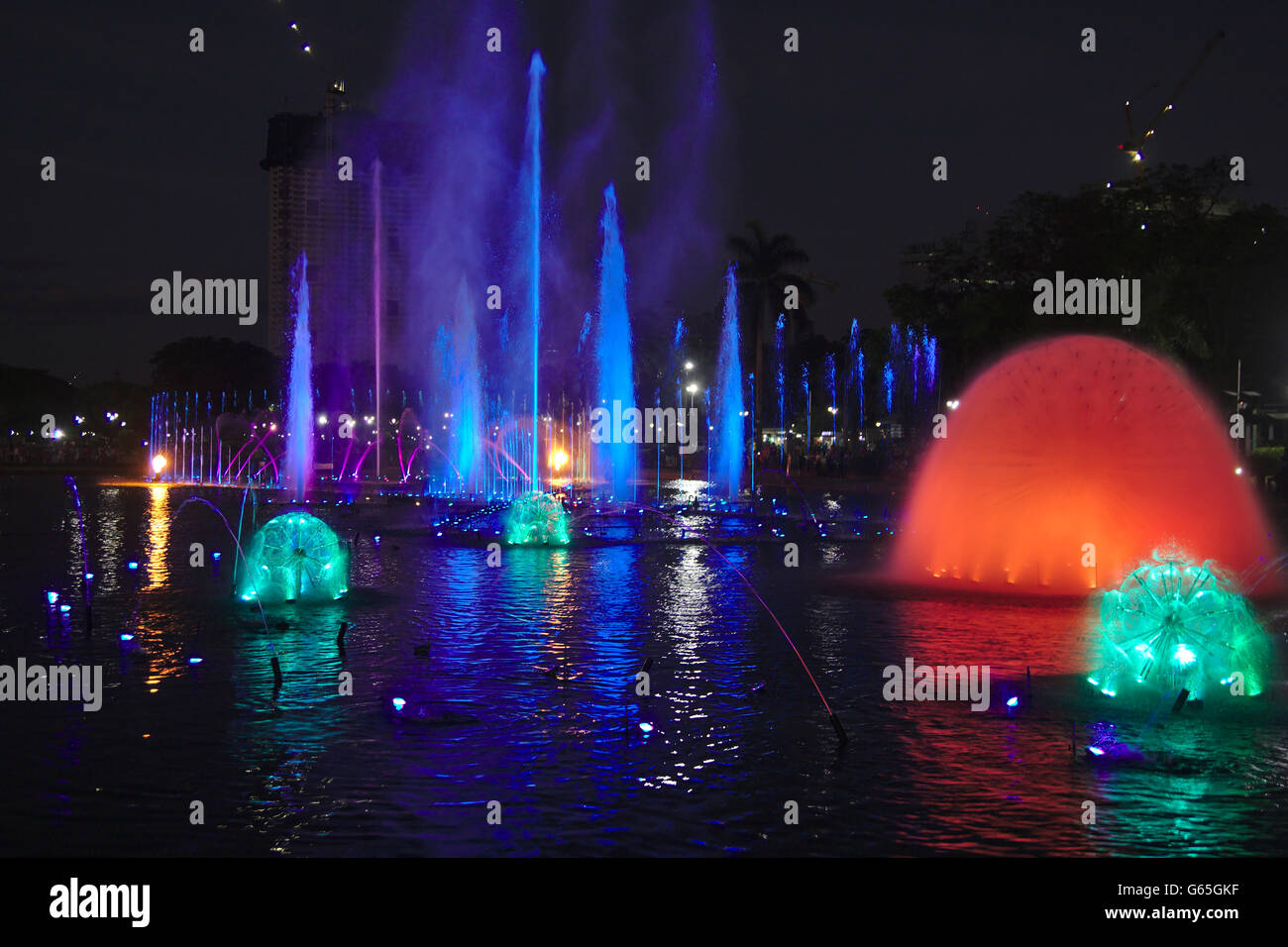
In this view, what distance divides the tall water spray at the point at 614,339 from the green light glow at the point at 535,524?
1610 centimetres

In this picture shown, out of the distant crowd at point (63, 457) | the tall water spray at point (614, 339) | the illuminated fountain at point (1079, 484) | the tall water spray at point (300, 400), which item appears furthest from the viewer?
the distant crowd at point (63, 457)

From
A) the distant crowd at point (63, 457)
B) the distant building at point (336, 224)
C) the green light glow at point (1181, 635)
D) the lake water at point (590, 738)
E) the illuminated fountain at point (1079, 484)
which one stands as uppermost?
the distant building at point (336, 224)

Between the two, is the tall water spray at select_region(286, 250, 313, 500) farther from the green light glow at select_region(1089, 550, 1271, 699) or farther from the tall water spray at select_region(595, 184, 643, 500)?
the green light glow at select_region(1089, 550, 1271, 699)

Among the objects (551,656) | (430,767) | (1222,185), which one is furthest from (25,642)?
(1222,185)

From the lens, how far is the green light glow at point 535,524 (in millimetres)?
22391

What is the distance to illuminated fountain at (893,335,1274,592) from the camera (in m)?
16.6

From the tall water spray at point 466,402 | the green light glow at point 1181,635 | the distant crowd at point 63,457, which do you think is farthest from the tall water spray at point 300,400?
the green light glow at point 1181,635

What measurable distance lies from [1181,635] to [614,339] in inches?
1628

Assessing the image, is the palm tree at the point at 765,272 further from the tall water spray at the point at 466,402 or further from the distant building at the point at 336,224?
the distant building at the point at 336,224

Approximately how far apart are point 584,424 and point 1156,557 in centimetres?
7112

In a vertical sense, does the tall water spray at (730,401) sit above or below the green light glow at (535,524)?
above

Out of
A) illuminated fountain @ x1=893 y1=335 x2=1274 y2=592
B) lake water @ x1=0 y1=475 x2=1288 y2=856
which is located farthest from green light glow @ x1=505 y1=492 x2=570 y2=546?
lake water @ x1=0 y1=475 x2=1288 y2=856

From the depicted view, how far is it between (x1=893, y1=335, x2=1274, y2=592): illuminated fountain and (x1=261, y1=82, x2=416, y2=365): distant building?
64.0m

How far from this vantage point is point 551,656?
1118 cm
